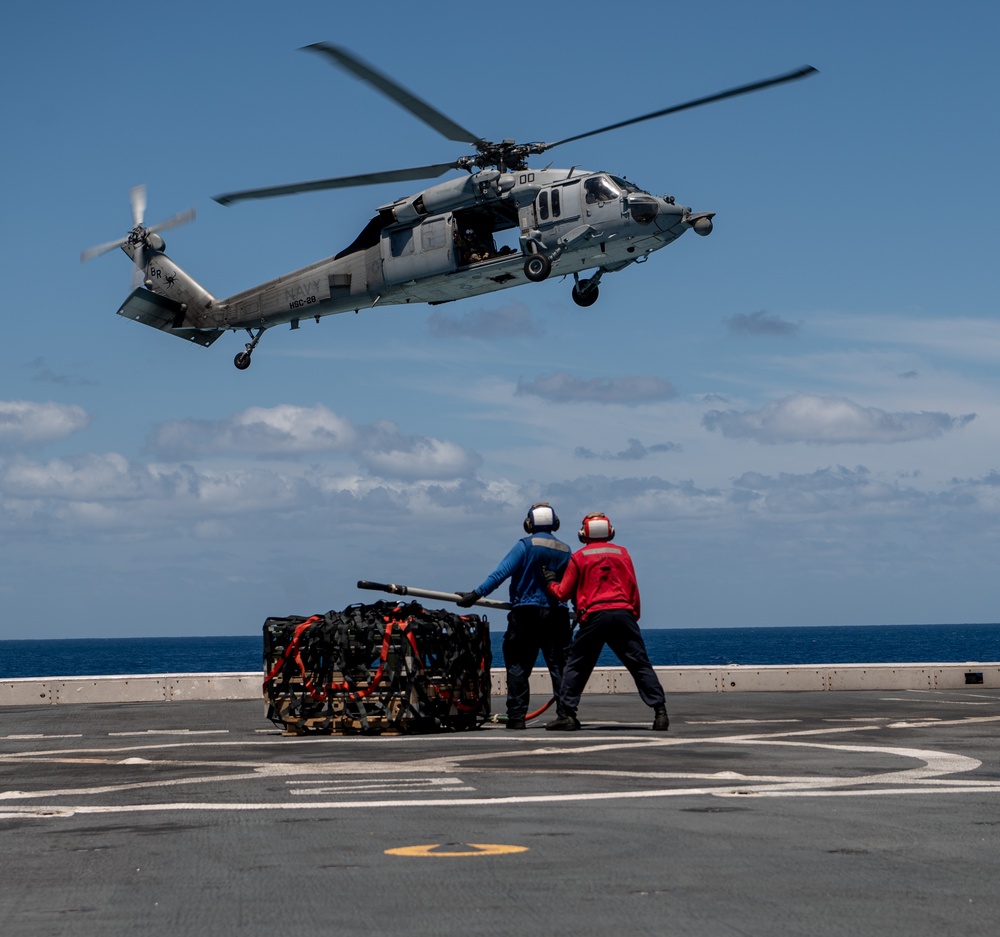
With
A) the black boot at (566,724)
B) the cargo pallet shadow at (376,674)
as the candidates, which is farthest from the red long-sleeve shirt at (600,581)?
the cargo pallet shadow at (376,674)

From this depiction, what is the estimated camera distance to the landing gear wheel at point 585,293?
28391 millimetres

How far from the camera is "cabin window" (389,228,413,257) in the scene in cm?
2808

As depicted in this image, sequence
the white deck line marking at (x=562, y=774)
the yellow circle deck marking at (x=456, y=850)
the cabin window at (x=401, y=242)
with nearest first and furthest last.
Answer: the yellow circle deck marking at (x=456, y=850) < the white deck line marking at (x=562, y=774) < the cabin window at (x=401, y=242)

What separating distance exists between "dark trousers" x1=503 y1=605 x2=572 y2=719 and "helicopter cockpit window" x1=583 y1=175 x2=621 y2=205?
1331 cm

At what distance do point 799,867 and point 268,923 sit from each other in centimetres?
207

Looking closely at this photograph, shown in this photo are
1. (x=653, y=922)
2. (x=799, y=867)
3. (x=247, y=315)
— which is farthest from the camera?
(x=247, y=315)

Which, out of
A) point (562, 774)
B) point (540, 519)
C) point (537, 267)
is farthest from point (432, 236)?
point (562, 774)

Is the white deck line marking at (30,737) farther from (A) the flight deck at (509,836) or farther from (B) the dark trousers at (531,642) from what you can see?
(B) the dark trousers at (531,642)

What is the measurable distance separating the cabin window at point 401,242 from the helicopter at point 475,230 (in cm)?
2

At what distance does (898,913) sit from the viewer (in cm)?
475

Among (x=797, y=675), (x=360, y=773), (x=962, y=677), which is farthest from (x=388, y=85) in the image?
(x=360, y=773)

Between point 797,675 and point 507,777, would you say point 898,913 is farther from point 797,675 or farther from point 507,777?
point 797,675

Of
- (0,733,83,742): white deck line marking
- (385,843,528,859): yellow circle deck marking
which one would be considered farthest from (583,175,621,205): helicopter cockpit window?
(385,843,528,859): yellow circle deck marking

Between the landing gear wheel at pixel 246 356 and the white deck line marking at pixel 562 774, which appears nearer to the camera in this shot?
the white deck line marking at pixel 562 774
